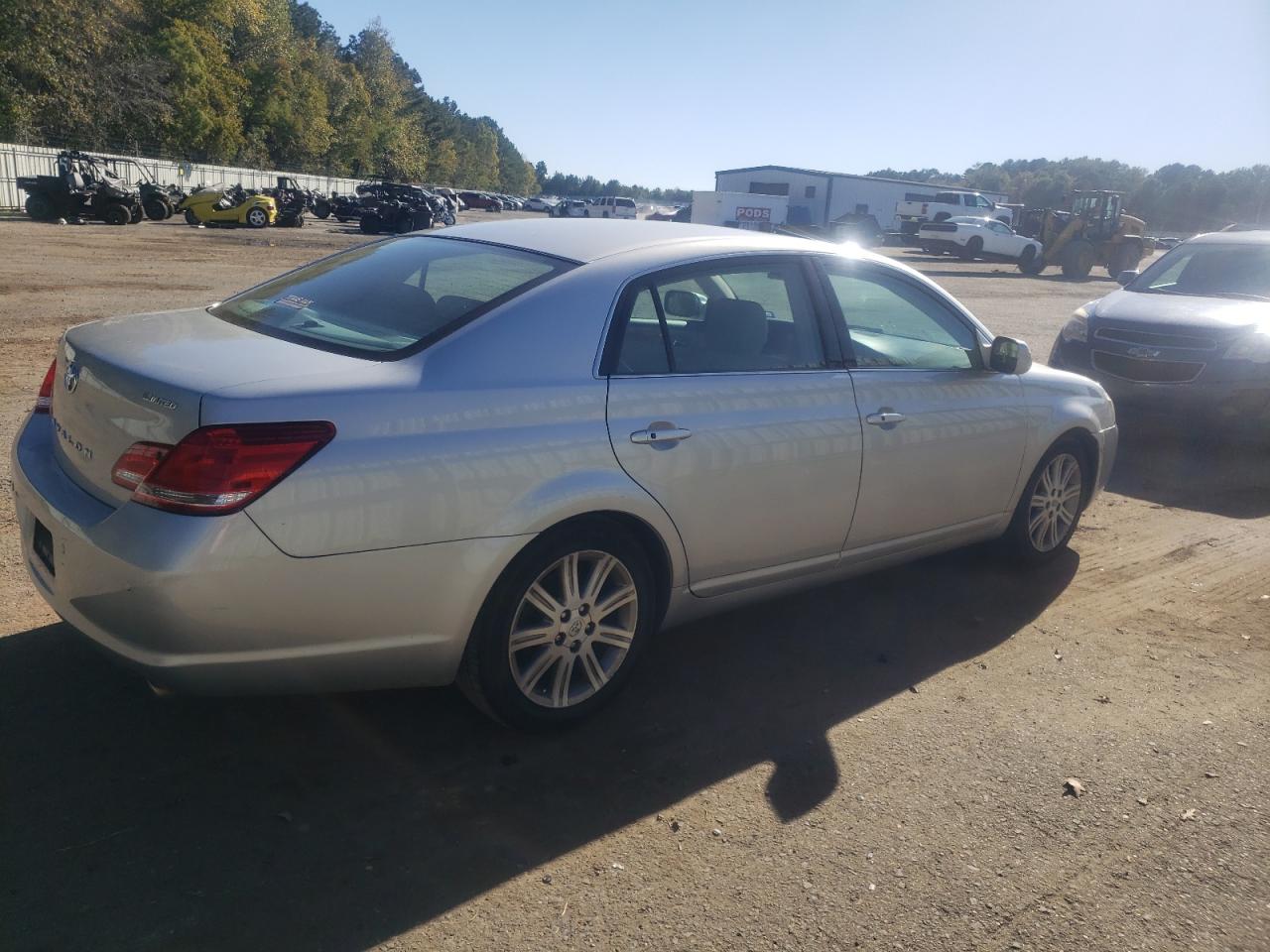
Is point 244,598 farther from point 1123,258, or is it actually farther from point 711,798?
point 1123,258

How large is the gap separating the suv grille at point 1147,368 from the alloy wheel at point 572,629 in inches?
246

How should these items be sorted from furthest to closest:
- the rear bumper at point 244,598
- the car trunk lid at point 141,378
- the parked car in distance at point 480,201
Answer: the parked car in distance at point 480,201 → the car trunk lid at point 141,378 → the rear bumper at point 244,598

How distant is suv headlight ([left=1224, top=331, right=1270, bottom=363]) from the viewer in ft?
25.5

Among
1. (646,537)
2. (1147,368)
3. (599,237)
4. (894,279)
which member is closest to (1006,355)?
(894,279)

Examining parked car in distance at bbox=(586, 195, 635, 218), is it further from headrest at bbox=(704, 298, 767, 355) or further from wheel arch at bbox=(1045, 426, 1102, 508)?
headrest at bbox=(704, 298, 767, 355)

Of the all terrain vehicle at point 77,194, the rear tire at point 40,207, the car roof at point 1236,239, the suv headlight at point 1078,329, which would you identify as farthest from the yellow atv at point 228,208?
the car roof at point 1236,239

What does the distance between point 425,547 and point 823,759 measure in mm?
1511

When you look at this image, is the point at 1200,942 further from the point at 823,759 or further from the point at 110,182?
the point at 110,182

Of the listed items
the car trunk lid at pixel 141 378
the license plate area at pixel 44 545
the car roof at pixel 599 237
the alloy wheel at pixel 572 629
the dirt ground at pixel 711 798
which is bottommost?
the dirt ground at pixel 711 798

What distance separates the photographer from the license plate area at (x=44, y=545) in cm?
299

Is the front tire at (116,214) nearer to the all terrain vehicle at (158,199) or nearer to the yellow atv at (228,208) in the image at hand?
the all terrain vehicle at (158,199)

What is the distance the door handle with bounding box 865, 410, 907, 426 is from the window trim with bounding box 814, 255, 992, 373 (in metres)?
0.19

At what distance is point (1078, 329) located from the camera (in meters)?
8.84

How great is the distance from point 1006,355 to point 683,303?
5.74 feet
